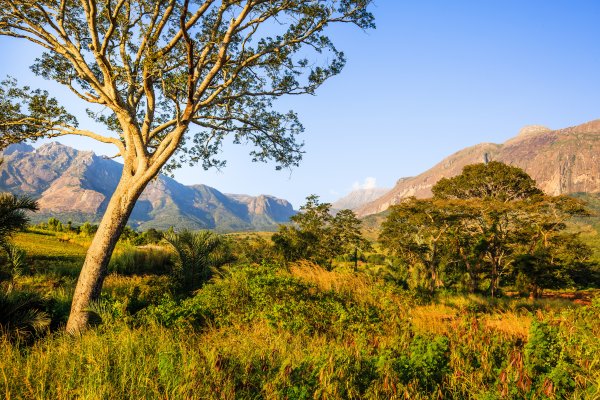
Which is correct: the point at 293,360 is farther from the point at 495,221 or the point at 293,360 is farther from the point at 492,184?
the point at 492,184

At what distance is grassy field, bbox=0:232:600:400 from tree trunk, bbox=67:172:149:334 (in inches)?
14.4

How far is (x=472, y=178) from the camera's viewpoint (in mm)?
31766

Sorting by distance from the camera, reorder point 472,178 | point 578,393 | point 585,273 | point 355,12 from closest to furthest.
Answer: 1. point 578,393
2. point 355,12
3. point 472,178
4. point 585,273

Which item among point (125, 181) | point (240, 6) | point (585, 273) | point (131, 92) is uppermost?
point (240, 6)

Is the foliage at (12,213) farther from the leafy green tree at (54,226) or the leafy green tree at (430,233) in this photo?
the leafy green tree at (430,233)

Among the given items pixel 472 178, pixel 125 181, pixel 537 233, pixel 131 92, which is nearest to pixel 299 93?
pixel 131 92

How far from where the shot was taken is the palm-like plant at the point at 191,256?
11070mm

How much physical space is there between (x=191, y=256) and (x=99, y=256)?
5.04 metres

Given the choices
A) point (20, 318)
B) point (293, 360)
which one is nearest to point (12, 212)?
point (20, 318)

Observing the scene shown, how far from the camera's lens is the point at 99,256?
21.5 ft

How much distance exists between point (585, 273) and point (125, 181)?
43.3m

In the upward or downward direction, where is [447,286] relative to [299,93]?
downward

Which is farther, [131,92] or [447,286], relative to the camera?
[447,286]

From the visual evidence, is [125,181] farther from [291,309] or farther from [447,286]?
[447,286]
